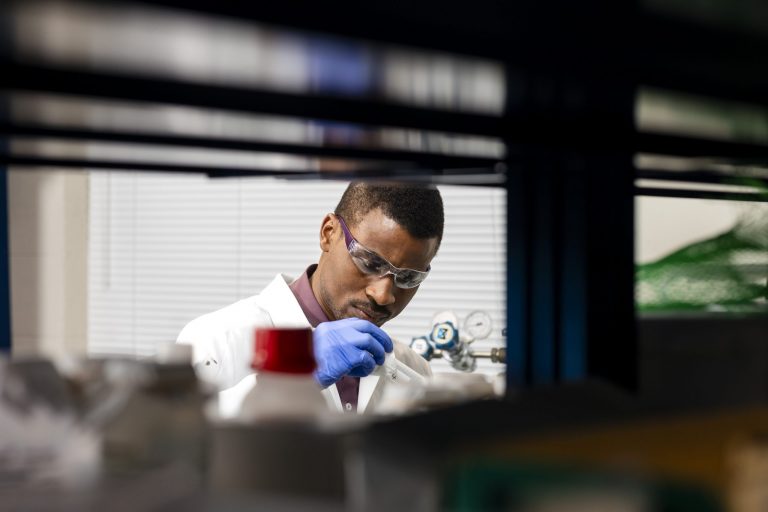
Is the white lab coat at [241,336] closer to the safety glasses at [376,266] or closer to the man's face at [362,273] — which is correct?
the man's face at [362,273]

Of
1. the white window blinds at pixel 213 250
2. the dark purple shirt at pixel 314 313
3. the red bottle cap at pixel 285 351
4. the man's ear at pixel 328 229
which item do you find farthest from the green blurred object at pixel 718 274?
the white window blinds at pixel 213 250

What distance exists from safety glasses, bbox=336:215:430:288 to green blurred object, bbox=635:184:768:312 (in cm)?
156

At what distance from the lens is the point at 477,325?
377 cm

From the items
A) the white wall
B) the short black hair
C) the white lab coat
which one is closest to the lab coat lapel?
the white lab coat

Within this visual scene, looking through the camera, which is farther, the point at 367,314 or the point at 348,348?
the point at 367,314

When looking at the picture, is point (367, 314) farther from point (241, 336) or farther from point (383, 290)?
point (241, 336)

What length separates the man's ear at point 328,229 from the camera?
8.34ft

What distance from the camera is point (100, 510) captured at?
438 millimetres

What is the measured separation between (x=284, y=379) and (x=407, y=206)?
6.25 ft

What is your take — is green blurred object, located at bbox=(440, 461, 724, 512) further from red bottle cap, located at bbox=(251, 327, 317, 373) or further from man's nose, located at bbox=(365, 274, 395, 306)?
man's nose, located at bbox=(365, 274, 395, 306)

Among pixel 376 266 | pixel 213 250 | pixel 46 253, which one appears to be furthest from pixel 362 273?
pixel 46 253

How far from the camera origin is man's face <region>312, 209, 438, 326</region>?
96.6 inches

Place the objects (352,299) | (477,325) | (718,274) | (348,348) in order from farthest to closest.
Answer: (477,325)
(352,299)
(348,348)
(718,274)

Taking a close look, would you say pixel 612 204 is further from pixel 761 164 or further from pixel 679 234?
pixel 679 234
